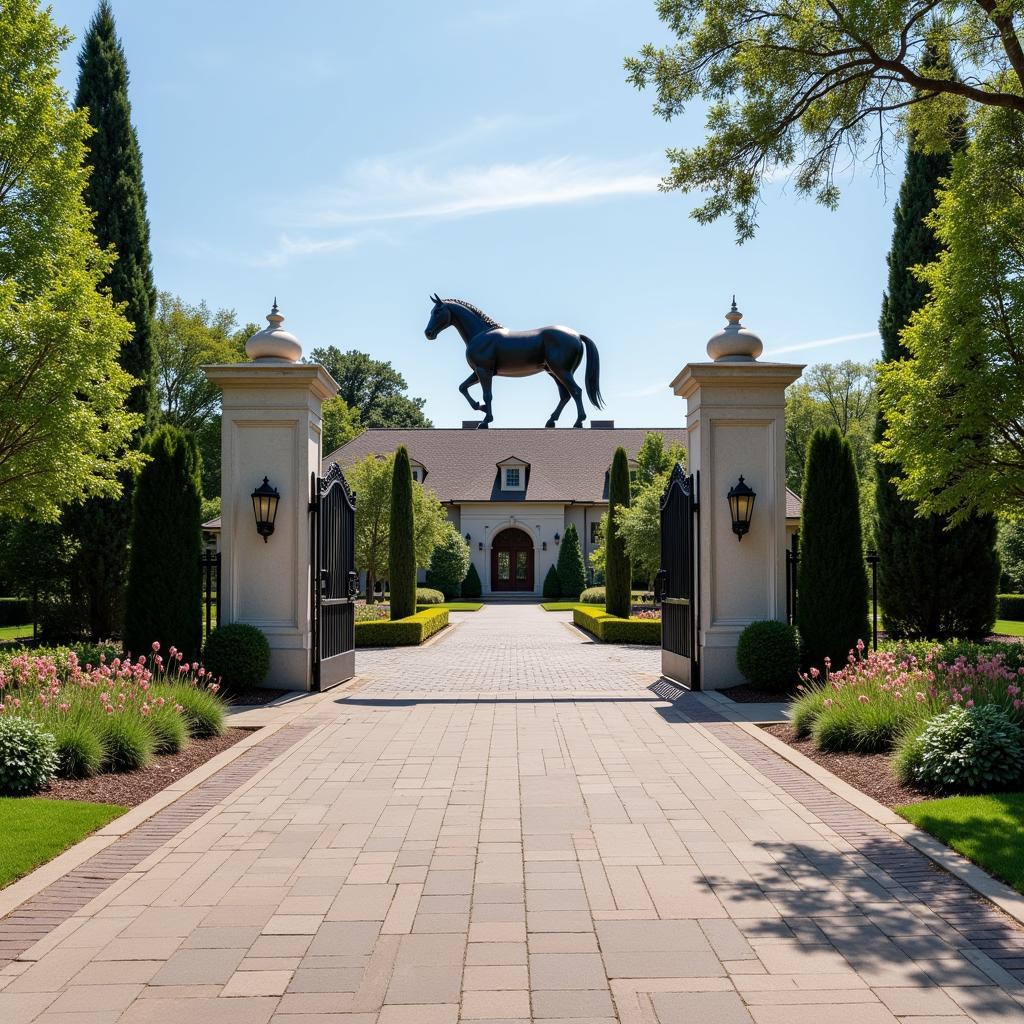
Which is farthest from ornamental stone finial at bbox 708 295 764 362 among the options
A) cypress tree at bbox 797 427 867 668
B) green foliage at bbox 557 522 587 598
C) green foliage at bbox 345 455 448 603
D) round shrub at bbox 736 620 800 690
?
green foliage at bbox 557 522 587 598

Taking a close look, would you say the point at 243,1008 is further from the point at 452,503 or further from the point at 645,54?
the point at 452,503

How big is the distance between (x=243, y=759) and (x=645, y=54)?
752cm

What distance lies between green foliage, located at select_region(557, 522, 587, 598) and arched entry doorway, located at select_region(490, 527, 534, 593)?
309 cm

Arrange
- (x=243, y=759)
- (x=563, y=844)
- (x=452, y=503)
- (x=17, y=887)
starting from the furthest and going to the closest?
(x=452, y=503), (x=243, y=759), (x=563, y=844), (x=17, y=887)

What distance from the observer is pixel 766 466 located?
11961mm

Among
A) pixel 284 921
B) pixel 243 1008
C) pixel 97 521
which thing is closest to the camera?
pixel 243 1008

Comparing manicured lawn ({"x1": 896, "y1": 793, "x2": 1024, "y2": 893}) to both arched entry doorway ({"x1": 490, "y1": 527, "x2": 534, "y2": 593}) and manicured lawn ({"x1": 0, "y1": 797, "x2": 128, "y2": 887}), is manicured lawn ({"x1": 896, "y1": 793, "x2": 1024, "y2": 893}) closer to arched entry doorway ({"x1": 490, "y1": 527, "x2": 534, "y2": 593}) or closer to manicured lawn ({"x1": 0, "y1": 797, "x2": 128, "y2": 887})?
manicured lawn ({"x1": 0, "y1": 797, "x2": 128, "y2": 887})

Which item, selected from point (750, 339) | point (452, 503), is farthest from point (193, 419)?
point (750, 339)

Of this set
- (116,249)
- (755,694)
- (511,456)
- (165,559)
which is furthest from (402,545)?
(511,456)

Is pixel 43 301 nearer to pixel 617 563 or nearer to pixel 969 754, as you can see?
pixel 969 754

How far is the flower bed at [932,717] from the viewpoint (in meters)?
6.39

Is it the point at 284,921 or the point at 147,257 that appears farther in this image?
the point at 147,257

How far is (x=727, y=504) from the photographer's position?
39.1ft

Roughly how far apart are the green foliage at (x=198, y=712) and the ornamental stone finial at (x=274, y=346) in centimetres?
500
